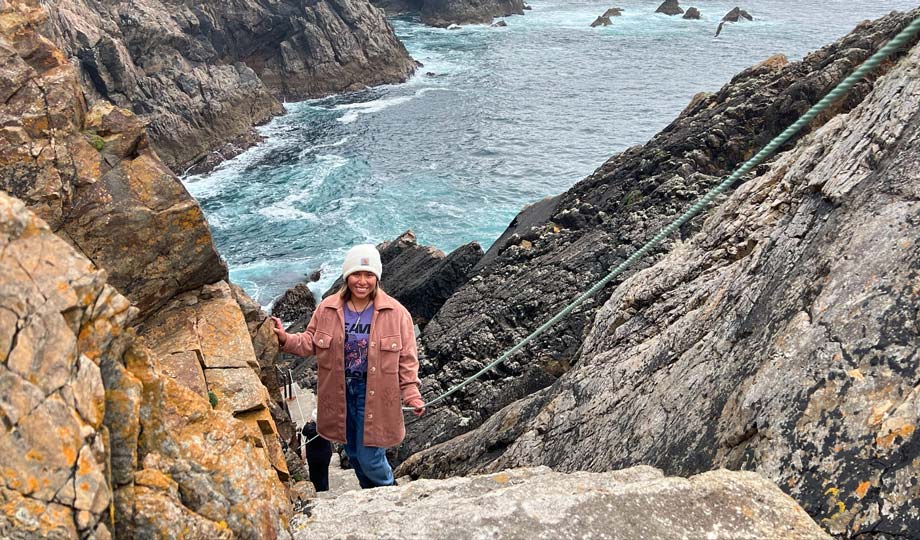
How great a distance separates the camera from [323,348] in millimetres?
6598

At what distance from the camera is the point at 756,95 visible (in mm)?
18656

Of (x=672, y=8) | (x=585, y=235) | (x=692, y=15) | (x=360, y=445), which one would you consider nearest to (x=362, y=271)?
(x=360, y=445)

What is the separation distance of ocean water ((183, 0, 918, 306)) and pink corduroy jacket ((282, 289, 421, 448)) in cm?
2332

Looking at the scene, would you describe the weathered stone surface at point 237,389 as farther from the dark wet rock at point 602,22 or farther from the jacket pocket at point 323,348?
the dark wet rock at point 602,22

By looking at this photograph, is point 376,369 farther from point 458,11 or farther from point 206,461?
point 458,11

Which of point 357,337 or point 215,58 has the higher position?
point 215,58

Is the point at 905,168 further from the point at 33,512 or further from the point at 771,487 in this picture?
the point at 33,512

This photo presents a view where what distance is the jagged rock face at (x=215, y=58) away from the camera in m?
42.3

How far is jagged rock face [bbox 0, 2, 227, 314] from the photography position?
7.03 metres

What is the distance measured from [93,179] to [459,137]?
143ft

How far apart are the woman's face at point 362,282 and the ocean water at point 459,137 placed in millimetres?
23696

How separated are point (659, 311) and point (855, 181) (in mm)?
3109

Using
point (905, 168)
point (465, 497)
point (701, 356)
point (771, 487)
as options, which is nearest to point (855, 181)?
point (905, 168)

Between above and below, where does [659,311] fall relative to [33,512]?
below
